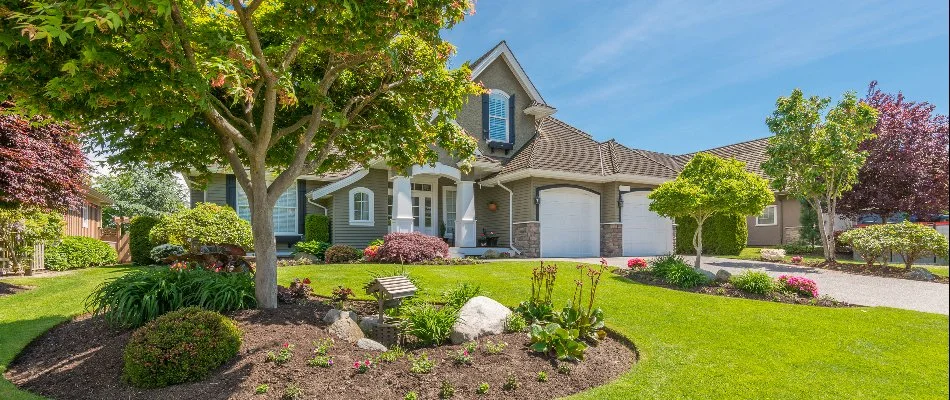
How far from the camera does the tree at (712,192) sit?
37.0ft

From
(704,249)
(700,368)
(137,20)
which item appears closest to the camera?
(137,20)

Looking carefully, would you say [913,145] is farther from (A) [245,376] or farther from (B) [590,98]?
(A) [245,376]

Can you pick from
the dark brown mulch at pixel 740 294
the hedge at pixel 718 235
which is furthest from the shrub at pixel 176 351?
the hedge at pixel 718 235

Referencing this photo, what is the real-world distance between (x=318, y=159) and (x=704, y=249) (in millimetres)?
17543

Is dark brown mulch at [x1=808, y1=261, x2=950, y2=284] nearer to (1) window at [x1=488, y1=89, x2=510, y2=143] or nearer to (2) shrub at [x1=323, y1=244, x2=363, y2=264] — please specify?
(1) window at [x1=488, y1=89, x2=510, y2=143]

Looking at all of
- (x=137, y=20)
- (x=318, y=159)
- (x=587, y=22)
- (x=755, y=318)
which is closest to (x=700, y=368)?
(x=755, y=318)

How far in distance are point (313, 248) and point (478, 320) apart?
1091 cm

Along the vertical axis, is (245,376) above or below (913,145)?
below

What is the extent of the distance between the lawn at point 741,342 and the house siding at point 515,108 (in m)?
9.39

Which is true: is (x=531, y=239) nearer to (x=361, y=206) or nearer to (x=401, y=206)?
(x=401, y=206)

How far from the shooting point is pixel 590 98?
32.2ft

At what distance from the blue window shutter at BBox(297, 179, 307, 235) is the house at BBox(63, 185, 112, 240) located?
344 inches

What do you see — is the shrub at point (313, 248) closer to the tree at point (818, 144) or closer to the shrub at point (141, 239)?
the shrub at point (141, 239)

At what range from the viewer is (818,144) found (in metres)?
14.6
